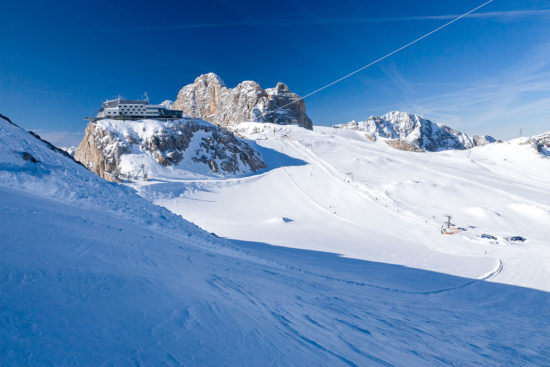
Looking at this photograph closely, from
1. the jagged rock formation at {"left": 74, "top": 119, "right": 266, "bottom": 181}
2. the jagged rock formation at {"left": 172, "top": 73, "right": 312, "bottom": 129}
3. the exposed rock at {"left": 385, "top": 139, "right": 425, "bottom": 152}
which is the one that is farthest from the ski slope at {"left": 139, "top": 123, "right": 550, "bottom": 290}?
the jagged rock formation at {"left": 172, "top": 73, "right": 312, "bottom": 129}

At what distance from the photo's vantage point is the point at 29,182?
278 inches

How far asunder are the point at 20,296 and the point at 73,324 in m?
0.70

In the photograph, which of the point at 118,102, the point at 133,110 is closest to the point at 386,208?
the point at 133,110

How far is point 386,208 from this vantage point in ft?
95.8

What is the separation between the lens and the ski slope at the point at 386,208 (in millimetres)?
17438

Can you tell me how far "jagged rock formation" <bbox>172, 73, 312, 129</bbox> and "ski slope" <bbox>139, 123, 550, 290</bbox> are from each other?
193ft

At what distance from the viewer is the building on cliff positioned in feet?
163

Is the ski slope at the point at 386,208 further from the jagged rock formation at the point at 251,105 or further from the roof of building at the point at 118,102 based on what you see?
the jagged rock formation at the point at 251,105

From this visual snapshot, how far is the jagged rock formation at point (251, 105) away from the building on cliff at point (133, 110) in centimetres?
5997

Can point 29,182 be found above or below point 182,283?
above

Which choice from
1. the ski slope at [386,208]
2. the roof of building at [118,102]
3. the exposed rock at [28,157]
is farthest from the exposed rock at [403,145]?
the exposed rock at [28,157]

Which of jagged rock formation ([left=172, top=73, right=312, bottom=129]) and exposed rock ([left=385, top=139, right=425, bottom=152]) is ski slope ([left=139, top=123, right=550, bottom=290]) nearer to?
exposed rock ([left=385, top=139, right=425, bottom=152])

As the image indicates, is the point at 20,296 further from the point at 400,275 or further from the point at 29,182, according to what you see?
the point at 400,275

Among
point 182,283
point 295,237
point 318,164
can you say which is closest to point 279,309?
point 182,283
